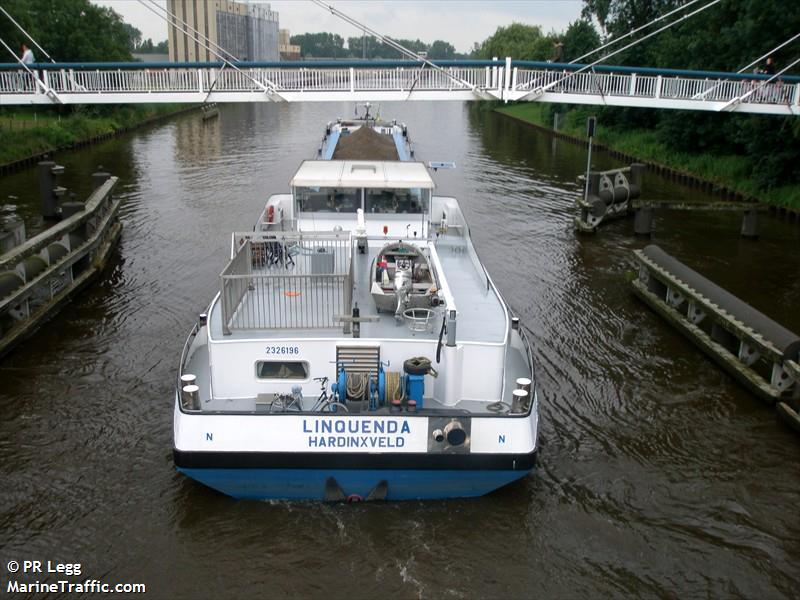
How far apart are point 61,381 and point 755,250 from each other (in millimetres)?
20765

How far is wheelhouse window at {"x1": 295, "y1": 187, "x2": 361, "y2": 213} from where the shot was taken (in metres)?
15.0

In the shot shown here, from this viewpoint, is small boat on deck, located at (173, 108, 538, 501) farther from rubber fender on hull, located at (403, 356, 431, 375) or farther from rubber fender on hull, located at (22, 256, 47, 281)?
rubber fender on hull, located at (22, 256, 47, 281)

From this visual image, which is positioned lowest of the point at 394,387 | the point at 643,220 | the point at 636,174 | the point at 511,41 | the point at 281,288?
the point at 394,387

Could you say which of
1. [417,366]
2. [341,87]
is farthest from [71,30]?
[417,366]

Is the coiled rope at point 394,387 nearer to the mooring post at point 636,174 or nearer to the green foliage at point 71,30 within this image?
the mooring post at point 636,174

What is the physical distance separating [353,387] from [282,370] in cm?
122

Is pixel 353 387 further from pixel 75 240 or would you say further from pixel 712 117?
pixel 712 117

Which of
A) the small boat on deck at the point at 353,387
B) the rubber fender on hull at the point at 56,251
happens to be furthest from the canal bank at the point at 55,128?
the small boat on deck at the point at 353,387

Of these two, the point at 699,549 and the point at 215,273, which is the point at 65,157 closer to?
the point at 215,273

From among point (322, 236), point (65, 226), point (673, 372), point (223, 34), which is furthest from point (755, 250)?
point (223, 34)

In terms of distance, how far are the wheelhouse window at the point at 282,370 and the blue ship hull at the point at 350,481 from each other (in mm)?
1394

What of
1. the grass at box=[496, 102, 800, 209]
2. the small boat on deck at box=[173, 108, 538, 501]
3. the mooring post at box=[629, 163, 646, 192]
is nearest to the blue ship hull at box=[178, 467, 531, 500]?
the small boat on deck at box=[173, 108, 538, 501]

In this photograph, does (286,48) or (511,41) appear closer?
(511,41)

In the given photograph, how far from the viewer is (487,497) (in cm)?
1039
